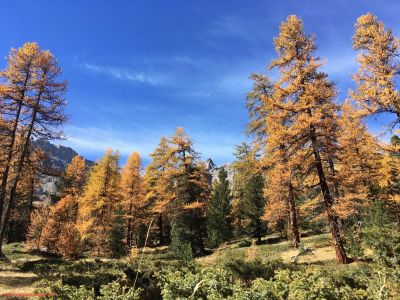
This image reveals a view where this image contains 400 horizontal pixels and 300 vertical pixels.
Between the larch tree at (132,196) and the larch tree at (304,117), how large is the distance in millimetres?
20617

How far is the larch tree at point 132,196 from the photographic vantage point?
33.9 meters

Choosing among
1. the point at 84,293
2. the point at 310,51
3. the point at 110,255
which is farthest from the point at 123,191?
the point at 84,293

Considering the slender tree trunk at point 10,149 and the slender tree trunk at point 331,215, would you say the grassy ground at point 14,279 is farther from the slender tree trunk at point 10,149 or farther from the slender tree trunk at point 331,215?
the slender tree trunk at point 331,215

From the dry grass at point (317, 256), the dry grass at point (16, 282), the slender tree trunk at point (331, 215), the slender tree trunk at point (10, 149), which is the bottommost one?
the dry grass at point (16, 282)

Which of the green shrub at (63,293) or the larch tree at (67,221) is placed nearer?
the green shrub at (63,293)

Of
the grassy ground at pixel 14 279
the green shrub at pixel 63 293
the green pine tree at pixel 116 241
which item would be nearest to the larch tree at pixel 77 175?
the green pine tree at pixel 116 241

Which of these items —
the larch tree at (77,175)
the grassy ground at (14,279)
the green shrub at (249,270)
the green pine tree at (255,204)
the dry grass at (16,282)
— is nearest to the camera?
the green shrub at (249,270)

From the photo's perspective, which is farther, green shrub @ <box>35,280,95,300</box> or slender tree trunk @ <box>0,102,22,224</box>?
slender tree trunk @ <box>0,102,22,224</box>

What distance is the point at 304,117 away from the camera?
15.0 meters

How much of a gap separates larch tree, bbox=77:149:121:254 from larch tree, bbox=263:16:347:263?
20369 millimetres

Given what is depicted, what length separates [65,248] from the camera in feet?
80.1

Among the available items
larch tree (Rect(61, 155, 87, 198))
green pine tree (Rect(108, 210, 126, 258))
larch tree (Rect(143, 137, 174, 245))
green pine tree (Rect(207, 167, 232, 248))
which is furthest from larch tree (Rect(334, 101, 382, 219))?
larch tree (Rect(61, 155, 87, 198))

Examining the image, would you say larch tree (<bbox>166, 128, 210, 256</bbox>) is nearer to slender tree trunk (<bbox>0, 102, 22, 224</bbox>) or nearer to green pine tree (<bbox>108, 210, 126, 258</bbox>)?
green pine tree (<bbox>108, 210, 126, 258</bbox>)

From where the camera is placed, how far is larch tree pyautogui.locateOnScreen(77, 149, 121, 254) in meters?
31.0
